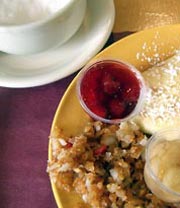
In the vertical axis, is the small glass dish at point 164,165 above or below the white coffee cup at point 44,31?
below

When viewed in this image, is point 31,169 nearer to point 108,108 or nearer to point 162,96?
point 108,108

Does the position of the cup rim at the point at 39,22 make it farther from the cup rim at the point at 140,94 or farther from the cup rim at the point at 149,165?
the cup rim at the point at 149,165

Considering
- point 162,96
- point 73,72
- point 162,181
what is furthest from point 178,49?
point 162,181

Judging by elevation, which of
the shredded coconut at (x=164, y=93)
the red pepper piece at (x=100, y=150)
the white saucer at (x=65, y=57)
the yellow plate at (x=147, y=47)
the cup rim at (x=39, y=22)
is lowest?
the red pepper piece at (x=100, y=150)

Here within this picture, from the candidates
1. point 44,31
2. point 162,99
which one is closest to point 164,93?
point 162,99

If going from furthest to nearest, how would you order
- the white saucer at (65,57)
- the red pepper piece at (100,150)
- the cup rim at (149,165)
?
the white saucer at (65,57) → the red pepper piece at (100,150) → the cup rim at (149,165)

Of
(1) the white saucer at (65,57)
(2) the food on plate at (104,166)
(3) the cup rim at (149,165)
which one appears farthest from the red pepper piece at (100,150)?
(1) the white saucer at (65,57)

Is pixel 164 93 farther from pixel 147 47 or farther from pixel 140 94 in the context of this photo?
pixel 147 47

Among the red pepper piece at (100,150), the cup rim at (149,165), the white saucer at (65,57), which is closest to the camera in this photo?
the cup rim at (149,165)
